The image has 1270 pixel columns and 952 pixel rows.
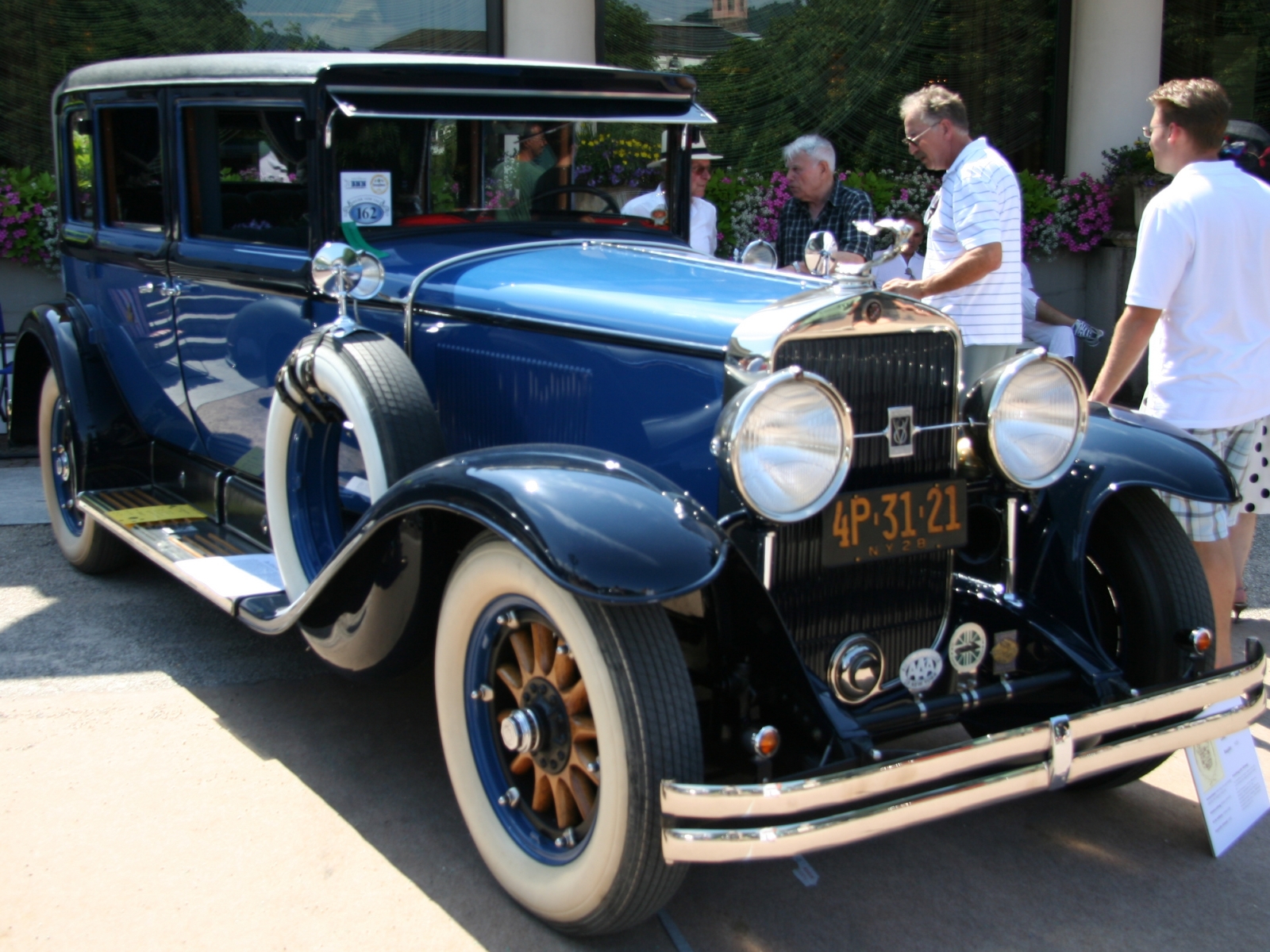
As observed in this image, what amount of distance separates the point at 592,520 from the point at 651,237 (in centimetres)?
173

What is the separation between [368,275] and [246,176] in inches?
38.4

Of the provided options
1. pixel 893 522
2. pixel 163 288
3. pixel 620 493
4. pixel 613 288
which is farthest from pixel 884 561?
pixel 163 288

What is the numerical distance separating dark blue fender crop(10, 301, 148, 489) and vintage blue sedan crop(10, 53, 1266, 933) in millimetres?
476

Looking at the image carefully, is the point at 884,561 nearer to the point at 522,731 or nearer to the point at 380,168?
the point at 522,731

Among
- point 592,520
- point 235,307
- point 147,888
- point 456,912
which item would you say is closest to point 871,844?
point 456,912

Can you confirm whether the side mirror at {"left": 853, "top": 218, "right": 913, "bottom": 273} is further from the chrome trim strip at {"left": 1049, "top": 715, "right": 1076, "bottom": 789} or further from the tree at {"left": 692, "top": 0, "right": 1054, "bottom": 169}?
the tree at {"left": 692, "top": 0, "right": 1054, "bottom": 169}

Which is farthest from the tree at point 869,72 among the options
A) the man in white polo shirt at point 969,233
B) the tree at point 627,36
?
the man in white polo shirt at point 969,233

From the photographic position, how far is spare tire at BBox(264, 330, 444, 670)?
103 inches

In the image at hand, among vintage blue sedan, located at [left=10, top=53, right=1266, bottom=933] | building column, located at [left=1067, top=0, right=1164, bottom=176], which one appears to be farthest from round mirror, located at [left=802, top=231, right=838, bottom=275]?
building column, located at [left=1067, top=0, right=1164, bottom=176]

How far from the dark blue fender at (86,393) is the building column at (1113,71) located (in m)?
6.54

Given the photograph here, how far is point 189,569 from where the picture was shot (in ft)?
10.5

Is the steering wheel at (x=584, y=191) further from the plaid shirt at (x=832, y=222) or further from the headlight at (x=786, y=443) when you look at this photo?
the headlight at (x=786, y=443)

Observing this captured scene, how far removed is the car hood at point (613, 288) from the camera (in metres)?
2.46

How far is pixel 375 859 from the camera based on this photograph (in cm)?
249
